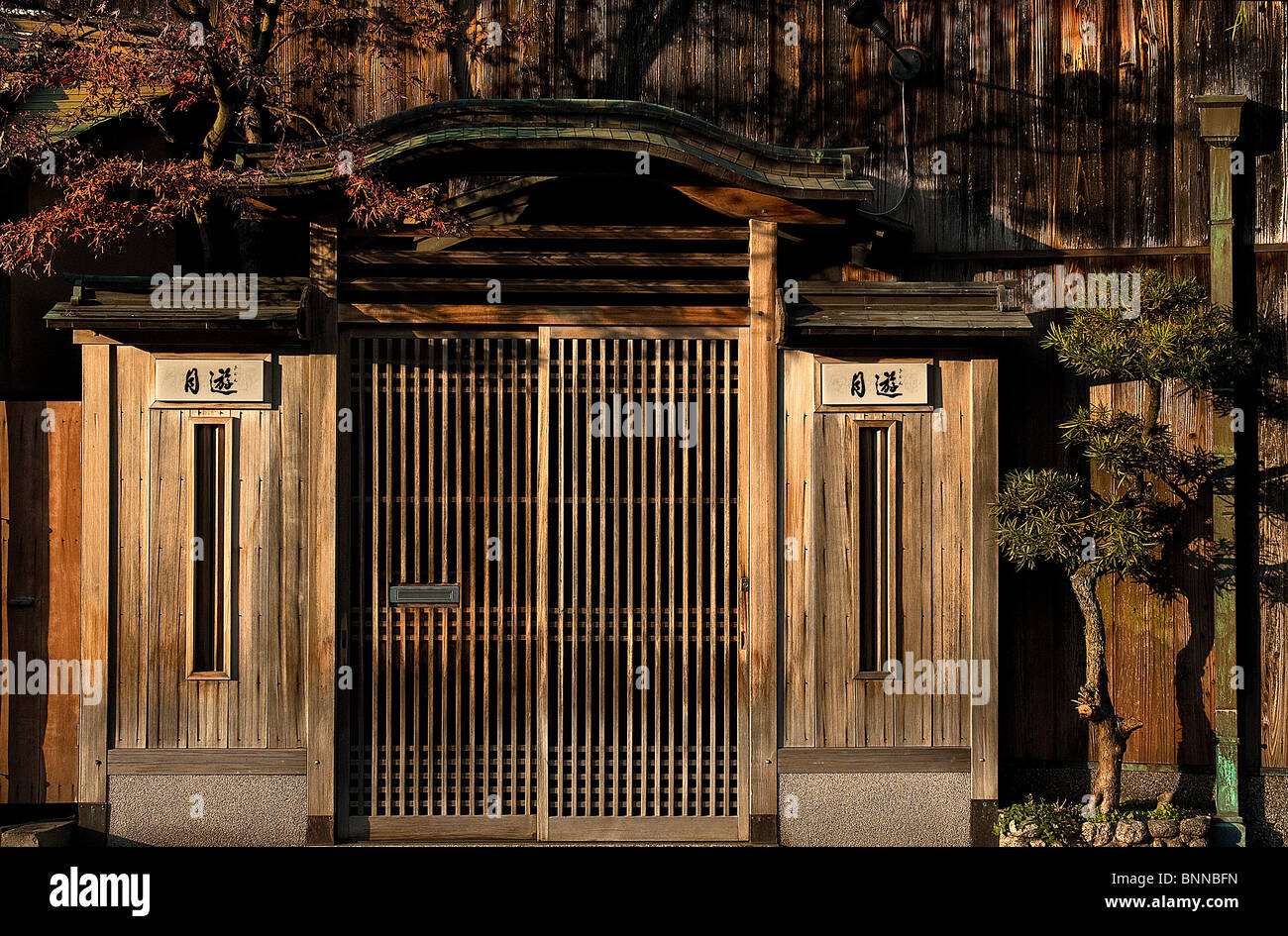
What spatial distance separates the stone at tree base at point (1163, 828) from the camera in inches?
295

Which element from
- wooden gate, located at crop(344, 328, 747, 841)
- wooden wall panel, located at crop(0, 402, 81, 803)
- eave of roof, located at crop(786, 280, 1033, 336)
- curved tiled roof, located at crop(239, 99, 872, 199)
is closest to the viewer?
curved tiled roof, located at crop(239, 99, 872, 199)

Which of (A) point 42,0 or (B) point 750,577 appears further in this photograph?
(A) point 42,0

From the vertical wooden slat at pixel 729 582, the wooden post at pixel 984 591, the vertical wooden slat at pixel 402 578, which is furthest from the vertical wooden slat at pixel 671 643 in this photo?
Answer: the wooden post at pixel 984 591

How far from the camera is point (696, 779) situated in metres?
7.52

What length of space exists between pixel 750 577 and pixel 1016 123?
459 cm

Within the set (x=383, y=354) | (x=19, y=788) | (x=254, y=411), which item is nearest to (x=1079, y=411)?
Result: (x=383, y=354)

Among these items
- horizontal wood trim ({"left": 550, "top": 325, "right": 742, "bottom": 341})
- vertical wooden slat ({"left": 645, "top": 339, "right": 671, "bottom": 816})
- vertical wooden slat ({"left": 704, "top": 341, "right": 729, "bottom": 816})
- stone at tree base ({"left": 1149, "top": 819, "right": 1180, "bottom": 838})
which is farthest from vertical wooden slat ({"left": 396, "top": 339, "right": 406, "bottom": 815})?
stone at tree base ({"left": 1149, "top": 819, "right": 1180, "bottom": 838})

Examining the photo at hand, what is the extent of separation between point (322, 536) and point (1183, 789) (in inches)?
274

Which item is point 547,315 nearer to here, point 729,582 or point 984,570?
point 729,582

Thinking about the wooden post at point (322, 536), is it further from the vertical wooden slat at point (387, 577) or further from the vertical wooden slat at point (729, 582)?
the vertical wooden slat at point (729, 582)

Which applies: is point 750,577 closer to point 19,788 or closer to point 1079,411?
point 1079,411

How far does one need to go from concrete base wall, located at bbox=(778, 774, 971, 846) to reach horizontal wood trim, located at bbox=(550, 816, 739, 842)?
1.40 feet

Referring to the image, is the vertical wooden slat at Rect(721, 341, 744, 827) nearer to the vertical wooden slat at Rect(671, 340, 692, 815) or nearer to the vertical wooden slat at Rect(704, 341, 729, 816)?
the vertical wooden slat at Rect(704, 341, 729, 816)

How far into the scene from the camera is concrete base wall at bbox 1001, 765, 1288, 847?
8.34m
